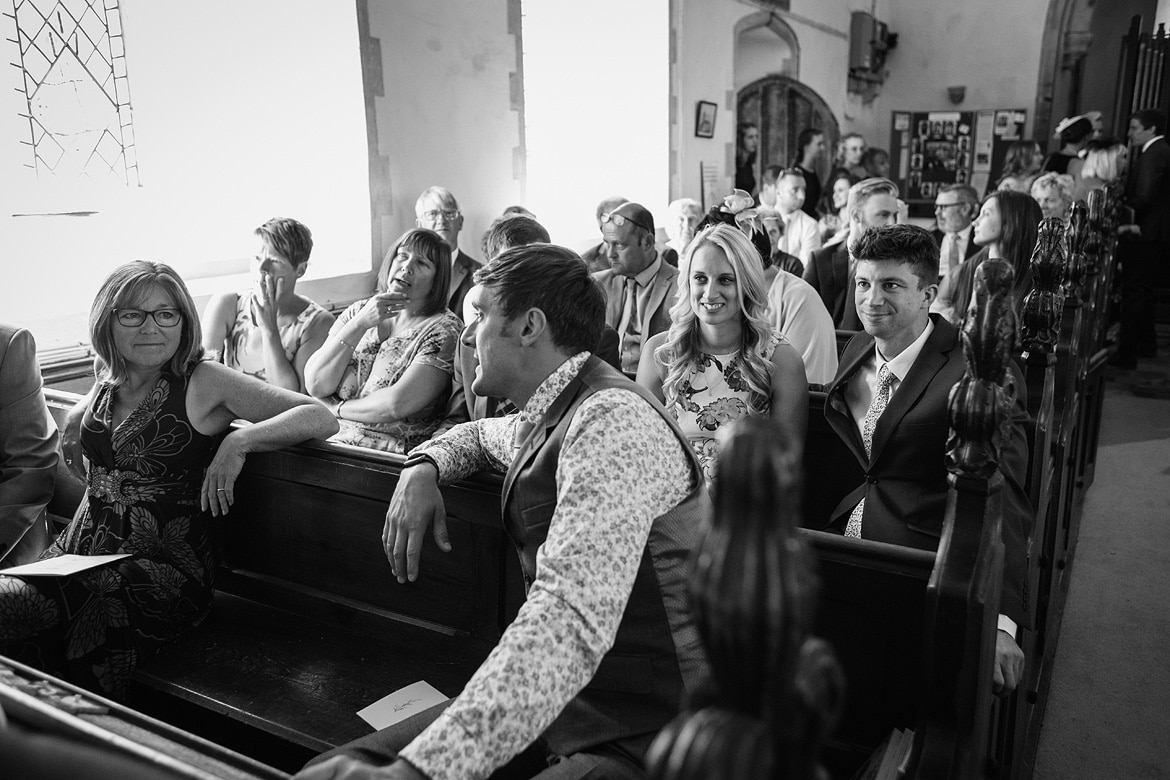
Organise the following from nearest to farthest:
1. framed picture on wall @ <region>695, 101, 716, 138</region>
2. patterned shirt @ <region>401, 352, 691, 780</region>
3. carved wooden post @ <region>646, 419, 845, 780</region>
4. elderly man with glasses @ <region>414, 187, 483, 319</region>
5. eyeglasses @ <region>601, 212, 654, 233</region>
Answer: carved wooden post @ <region>646, 419, 845, 780</region> → patterned shirt @ <region>401, 352, 691, 780</region> → eyeglasses @ <region>601, 212, 654, 233</region> → elderly man with glasses @ <region>414, 187, 483, 319</region> → framed picture on wall @ <region>695, 101, 716, 138</region>

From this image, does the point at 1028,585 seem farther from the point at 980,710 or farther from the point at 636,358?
the point at 636,358

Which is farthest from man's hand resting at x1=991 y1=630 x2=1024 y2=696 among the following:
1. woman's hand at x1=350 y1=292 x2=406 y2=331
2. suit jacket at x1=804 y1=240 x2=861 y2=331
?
suit jacket at x1=804 y1=240 x2=861 y2=331

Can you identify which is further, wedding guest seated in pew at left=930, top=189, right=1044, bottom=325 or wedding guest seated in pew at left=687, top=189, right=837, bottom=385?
wedding guest seated in pew at left=930, top=189, right=1044, bottom=325

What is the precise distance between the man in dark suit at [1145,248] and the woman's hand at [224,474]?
7.45 meters

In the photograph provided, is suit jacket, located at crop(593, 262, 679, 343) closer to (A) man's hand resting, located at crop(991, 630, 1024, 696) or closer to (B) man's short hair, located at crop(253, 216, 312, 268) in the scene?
(B) man's short hair, located at crop(253, 216, 312, 268)

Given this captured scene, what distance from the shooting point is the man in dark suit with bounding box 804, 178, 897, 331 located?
427 cm

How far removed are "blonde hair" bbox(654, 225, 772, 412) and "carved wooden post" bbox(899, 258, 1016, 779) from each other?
3.47 feet

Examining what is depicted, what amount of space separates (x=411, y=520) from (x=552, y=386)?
45 centimetres

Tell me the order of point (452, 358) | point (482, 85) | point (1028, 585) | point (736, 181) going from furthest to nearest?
point (736, 181), point (482, 85), point (452, 358), point (1028, 585)

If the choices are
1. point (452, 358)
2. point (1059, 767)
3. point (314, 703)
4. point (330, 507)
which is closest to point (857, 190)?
point (452, 358)

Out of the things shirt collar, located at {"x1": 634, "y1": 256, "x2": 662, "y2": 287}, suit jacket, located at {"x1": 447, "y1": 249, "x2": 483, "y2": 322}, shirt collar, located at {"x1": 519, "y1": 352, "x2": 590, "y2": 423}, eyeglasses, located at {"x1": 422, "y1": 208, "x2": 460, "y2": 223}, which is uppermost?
Result: eyeglasses, located at {"x1": 422, "y1": 208, "x2": 460, "y2": 223}

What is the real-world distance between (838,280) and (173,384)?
3517 mm

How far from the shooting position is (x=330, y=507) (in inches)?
96.7

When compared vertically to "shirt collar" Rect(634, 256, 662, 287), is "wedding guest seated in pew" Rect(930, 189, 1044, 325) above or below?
above
